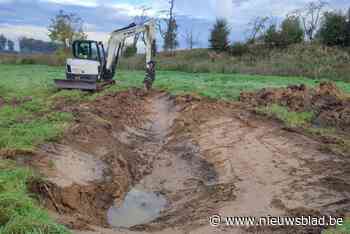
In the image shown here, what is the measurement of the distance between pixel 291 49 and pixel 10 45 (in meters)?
76.2

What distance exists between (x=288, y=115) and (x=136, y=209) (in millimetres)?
6079

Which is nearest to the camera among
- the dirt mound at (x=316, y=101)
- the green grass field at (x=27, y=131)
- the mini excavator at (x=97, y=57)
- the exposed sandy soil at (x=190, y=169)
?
the green grass field at (x=27, y=131)

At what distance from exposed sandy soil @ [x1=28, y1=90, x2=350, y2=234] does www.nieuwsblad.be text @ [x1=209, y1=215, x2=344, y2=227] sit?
0.16 meters

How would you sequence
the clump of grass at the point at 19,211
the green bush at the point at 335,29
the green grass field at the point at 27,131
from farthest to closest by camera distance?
the green bush at the point at 335,29
the green grass field at the point at 27,131
the clump of grass at the point at 19,211

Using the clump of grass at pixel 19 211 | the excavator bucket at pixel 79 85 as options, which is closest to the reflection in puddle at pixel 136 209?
the clump of grass at pixel 19 211

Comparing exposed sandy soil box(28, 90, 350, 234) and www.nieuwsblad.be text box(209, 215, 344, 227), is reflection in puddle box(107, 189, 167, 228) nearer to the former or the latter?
exposed sandy soil box(28, 90, 350, 234)

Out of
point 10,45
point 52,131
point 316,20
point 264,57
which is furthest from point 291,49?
point 10,45

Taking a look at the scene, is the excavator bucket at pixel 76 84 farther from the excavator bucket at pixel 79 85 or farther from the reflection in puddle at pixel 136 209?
the reflection in puddle at pixel 136 209

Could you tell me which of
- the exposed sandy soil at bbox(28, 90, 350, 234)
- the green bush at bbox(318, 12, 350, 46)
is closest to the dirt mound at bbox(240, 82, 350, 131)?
the exposed sandy soil at bbox(28, 90, 350, 234)

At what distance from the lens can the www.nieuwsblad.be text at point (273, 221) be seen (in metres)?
5.05

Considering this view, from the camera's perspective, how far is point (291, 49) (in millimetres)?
39031

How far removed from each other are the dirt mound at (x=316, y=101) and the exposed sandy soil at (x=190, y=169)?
5.53 feet

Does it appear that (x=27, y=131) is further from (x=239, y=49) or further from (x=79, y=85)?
(x=239, y=49)

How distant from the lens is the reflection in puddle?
6312mm
